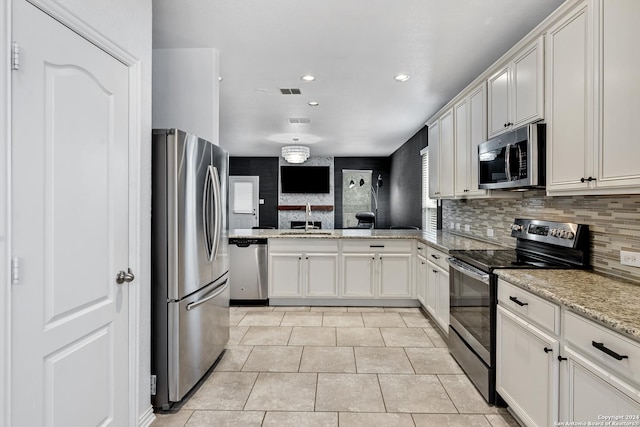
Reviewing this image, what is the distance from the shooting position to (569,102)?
1915 millimetres

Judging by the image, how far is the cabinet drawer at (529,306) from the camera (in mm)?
1618

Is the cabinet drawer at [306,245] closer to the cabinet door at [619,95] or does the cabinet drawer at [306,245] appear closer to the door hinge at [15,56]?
the cabinet door at [619,95]

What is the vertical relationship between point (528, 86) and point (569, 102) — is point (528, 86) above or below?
above

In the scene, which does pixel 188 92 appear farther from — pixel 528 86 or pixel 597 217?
pixel 597 217

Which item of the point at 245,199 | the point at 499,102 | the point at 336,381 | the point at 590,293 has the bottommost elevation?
the point at 336,381

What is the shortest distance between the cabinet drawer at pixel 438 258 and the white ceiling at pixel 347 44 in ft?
5.61

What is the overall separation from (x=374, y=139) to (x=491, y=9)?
14.5 feet

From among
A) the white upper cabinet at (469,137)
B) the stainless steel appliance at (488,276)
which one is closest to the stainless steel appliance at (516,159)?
the white upper cabinet at (469,137)

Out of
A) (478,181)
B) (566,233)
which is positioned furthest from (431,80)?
(566,233)

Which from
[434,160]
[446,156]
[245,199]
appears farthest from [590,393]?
[245,199]

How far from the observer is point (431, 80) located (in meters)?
3.58

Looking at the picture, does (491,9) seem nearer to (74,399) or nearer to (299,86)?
Result: (299,86)

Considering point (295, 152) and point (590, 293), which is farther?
point (295, 152)

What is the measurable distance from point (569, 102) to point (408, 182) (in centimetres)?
483
